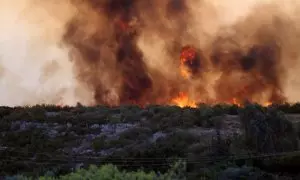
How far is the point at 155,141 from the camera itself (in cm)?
2362

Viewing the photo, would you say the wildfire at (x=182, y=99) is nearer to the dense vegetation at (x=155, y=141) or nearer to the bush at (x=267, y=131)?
the dense vegetation at (x=155, y=141)

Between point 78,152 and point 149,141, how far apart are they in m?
3.26

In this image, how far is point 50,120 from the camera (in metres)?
30.4

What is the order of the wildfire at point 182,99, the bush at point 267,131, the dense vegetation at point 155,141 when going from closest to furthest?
the dense vegetation at point 155,141 → the bush at point 267,131 → the wildfire at point 182,99

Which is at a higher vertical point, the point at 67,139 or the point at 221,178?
the point at 67,139

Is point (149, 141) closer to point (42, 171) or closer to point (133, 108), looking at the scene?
point (42, 171)

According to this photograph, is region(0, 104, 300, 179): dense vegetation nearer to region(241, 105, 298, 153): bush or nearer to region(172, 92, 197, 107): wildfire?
region(241, 105, 298, 153): bush

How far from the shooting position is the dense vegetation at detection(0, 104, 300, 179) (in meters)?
18.4

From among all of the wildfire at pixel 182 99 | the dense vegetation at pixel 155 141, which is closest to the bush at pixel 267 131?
the dense vegetation at pixel 155 141

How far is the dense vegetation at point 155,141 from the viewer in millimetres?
18422

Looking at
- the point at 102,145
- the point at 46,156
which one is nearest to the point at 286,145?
the point at 102,145

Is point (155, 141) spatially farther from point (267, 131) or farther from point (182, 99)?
point (182, 99)

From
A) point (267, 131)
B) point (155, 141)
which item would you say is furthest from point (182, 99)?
point (267, 131)

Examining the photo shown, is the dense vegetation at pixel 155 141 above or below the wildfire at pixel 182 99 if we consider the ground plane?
below
